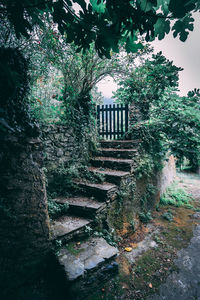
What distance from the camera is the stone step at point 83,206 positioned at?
307 centimetres

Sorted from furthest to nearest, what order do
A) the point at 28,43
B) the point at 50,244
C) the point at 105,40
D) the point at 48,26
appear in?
the point at 48,26 < the point at 28,43 < the point at 50,244 < the point at 105,40

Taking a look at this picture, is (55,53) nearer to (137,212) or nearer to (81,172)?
(81,172)

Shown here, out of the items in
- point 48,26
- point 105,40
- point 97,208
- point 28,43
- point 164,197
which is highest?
point 48,26

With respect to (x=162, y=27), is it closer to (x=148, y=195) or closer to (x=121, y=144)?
(x=121, y=144)

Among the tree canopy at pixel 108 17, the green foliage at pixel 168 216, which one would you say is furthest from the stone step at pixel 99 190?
the tree canopy at pixel 108 17

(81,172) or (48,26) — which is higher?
(48,26)

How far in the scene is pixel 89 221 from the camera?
2.97 metres

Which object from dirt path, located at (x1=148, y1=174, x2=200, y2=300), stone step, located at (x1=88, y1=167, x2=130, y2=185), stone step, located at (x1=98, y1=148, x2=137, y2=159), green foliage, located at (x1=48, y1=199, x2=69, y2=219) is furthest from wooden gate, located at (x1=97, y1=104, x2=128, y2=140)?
dirt path, located at (x1=148, y1=174, x2=200, y2=300)

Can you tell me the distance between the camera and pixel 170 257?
3.10m

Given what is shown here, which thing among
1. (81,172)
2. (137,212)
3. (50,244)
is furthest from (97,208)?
(137,212)

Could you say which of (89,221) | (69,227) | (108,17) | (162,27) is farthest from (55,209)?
(162,27)

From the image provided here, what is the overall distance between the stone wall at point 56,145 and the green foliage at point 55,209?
0.78 meters

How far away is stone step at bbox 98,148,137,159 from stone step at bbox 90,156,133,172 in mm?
151

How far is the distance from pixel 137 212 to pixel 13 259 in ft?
9.69
